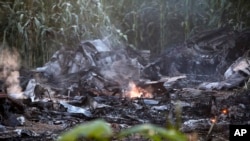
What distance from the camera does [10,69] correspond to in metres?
7.40

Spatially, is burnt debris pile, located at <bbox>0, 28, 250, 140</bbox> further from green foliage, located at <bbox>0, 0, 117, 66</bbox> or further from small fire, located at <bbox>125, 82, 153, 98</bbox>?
green foliage, located at <bbox>0, 0, 117, 66</bbox>

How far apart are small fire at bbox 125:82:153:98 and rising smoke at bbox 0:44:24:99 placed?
1.44 m

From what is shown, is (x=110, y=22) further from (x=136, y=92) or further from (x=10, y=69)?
(x=136, y=92)

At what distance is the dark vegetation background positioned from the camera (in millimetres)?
7551

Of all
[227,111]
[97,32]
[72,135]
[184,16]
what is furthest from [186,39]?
[72,135]

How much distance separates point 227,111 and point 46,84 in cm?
309

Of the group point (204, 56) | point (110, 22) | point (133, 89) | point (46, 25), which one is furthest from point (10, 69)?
point (204, 56)

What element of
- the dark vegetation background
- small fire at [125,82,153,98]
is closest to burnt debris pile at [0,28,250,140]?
small fire at [125,82,153,98]

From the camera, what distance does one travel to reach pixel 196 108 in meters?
4.51

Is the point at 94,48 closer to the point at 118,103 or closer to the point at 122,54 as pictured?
the point at 122,54

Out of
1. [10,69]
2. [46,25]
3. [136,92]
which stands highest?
[46,25]

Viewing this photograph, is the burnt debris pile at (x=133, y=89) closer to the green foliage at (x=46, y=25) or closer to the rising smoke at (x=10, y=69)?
the rising smoke at (x=10, y=69)

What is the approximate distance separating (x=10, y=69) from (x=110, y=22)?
7.46 ft

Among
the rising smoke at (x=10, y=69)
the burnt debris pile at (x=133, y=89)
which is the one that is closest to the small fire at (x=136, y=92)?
the burnt debris pile at (x=133, y=89)
